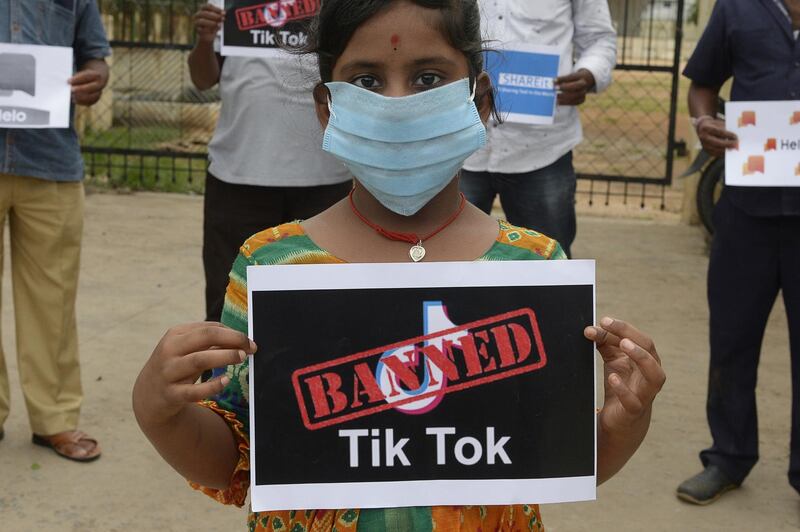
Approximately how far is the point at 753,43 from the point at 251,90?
5.60 feet

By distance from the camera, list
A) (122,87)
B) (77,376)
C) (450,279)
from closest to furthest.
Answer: (450,279), (77,376), (122,87)

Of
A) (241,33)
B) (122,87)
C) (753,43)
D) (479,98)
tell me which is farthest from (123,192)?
(479,98)

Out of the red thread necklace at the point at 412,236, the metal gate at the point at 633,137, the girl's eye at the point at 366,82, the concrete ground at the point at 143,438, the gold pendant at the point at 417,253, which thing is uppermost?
the girl's eye at the point at 366,82

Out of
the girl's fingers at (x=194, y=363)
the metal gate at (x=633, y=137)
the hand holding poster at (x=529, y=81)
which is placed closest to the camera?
the girl's fingers at (x=194, y=363)

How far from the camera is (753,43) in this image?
391cm

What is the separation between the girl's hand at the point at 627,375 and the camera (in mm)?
1701

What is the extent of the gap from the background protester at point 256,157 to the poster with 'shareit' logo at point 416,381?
226 centimetres

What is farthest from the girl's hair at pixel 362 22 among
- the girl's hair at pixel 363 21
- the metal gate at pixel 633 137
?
the metal gate at pixel 633 137

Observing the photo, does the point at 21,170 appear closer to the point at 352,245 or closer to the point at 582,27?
the point at 582,27

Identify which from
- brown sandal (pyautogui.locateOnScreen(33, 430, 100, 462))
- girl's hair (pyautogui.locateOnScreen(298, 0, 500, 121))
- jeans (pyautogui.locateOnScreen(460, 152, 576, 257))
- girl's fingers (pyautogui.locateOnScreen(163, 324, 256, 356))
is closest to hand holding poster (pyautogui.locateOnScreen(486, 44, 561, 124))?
jeans (pyautogui.locateOnScreen(460, 152, 576, 257))

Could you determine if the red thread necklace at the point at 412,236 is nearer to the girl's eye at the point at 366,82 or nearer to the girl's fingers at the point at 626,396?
the girl's eye at the point at 366,82

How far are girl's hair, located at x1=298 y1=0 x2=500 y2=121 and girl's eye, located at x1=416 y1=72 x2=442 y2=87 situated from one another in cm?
6

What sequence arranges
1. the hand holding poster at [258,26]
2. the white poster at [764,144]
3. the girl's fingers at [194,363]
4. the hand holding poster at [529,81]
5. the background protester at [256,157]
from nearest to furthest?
the girl's fingers at [194,363] < the white poster at [764,144] < the hand holding poster at [258,26] < the background protester at [256,157] < the hand holding poster at [529,81]

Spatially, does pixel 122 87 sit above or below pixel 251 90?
below
